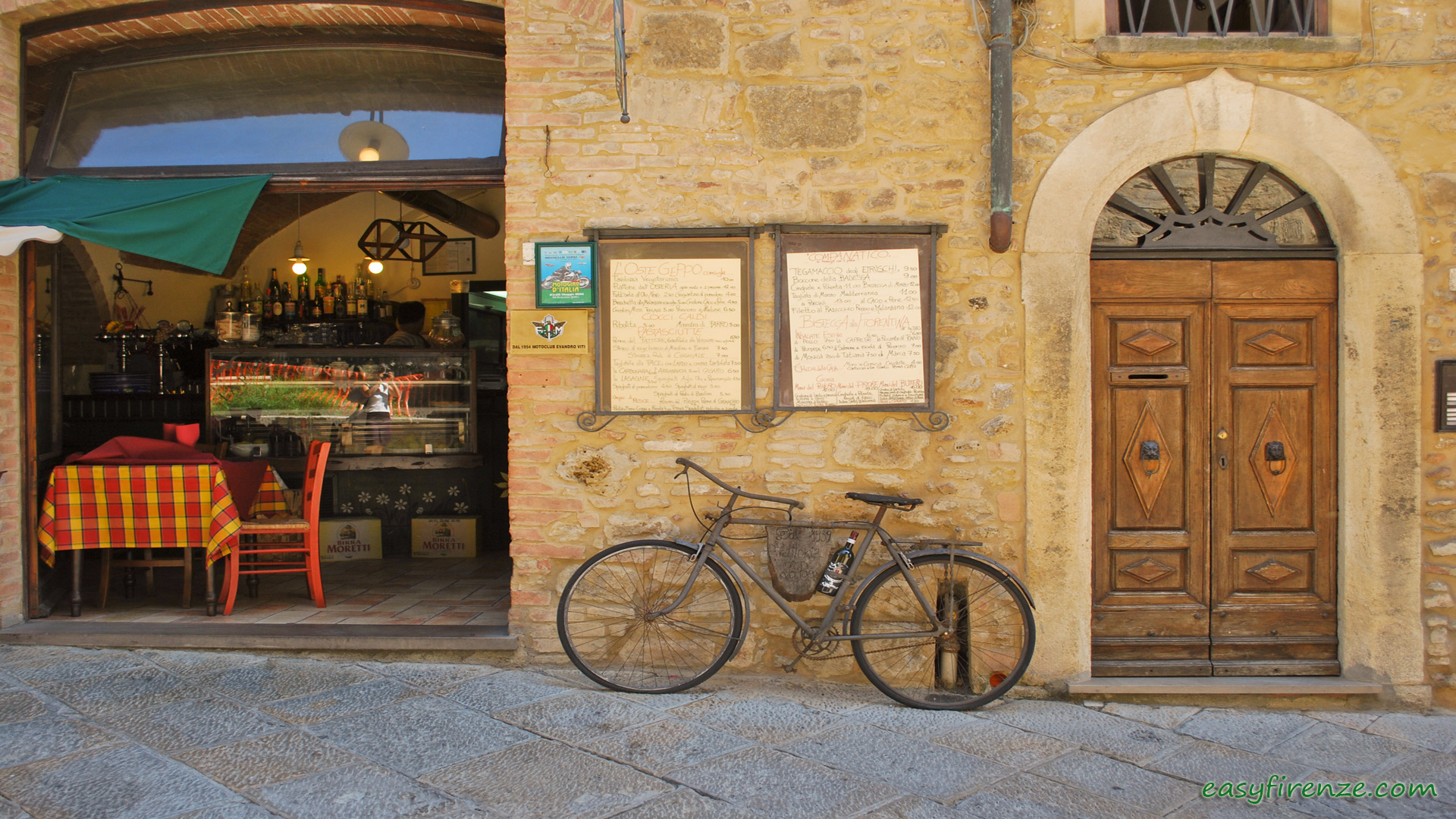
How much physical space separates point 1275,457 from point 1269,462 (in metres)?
0.04

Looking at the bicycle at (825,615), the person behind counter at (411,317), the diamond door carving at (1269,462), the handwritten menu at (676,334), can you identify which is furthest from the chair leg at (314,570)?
the diamond door carving at (1269,462)

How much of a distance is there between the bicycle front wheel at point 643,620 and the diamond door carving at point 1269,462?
269cm

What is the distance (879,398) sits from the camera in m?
4.11

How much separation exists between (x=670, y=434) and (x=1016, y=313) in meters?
1.78

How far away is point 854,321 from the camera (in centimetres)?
412

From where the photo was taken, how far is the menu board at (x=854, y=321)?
Result: 411cm

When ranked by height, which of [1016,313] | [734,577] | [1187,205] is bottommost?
[734,577]

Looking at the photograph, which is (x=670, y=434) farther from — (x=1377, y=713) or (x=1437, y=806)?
(x=1377, y=713)

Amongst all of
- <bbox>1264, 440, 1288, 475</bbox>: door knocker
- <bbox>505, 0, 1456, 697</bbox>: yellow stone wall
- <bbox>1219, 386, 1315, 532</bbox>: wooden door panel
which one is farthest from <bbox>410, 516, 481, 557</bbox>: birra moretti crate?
<bbox>1264, 440, 1288, 475</bbox>: door knocker

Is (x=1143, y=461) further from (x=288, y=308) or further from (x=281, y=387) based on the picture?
(x=288, y=308)

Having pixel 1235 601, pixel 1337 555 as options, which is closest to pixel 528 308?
pixel 1235 601

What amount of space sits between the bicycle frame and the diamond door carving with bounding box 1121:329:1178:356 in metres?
1.41

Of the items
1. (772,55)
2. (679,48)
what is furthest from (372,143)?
(772,55)

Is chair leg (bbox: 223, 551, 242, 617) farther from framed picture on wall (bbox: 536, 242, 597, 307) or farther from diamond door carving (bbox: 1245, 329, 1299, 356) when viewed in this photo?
diamond door carving (bbox: 1245, 329, 1299, 356)
